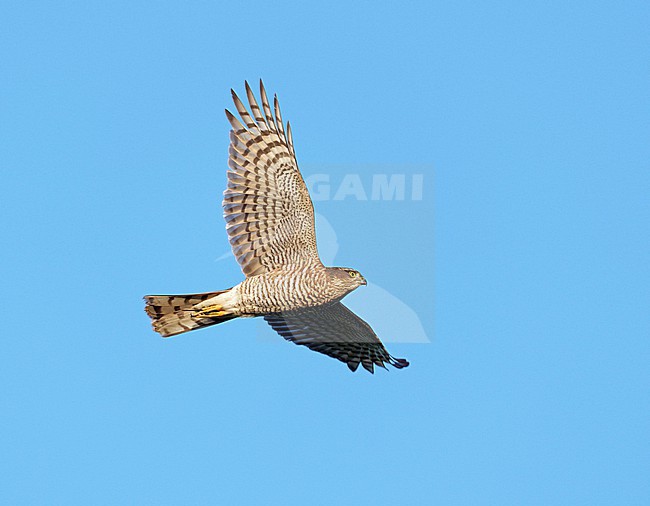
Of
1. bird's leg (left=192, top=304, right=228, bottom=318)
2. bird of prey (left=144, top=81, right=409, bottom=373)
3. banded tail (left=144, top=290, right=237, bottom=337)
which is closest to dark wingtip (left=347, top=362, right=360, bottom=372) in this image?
bird of prey (left=144, top=81, right=409, bottom=373)

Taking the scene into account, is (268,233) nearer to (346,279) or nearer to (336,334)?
(346,279)

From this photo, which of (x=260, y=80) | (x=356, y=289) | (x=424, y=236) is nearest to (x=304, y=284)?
(x=356, y=289)

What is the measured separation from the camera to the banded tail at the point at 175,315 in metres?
17.0

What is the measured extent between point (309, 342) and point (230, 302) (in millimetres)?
2243

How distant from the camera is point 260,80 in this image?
1659 centimetres

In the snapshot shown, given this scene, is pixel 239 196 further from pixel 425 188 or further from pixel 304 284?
pixel 425 188

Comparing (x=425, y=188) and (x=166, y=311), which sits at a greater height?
(x=425, y=188)

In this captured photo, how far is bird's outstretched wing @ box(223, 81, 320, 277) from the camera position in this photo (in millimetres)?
16359

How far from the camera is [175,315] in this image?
17062 mm

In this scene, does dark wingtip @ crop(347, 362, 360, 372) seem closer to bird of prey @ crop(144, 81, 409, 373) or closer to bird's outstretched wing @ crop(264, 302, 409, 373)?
bird's outstretched wing @ crop(264, 302, 409, 373)

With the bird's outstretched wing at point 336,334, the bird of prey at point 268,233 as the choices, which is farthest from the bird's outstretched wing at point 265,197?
the bird's outstretched wing at point 336,334

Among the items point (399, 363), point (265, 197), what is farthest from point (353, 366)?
point (265, 197)

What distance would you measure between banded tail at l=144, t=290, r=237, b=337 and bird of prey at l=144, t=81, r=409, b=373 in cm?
3

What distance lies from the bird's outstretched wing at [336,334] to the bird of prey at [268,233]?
0.48 m
